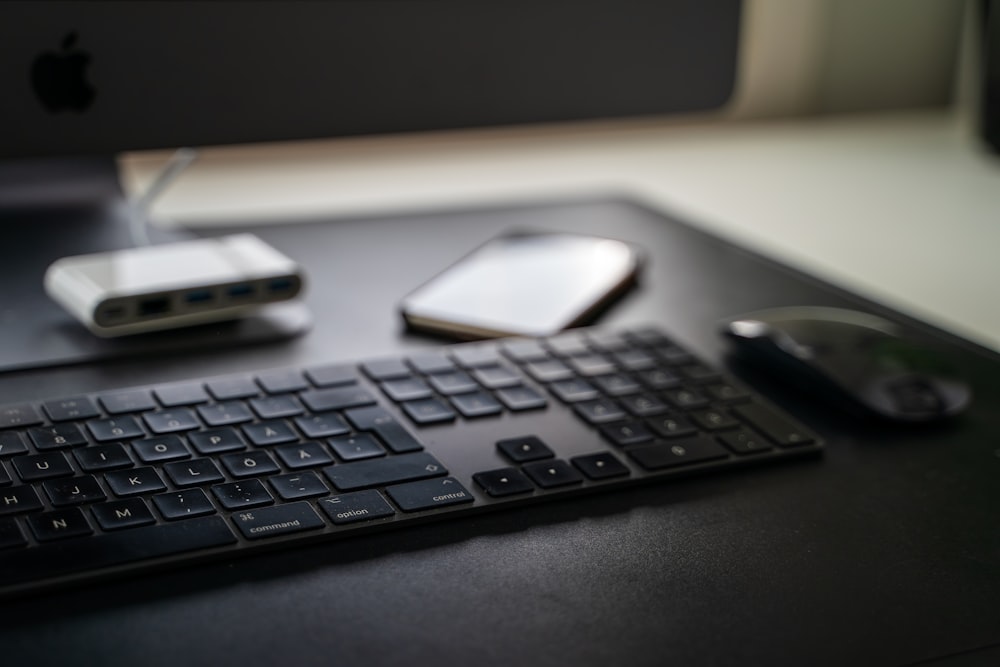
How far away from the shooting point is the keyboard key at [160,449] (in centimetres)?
46

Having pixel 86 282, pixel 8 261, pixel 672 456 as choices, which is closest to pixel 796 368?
pixel 672 456

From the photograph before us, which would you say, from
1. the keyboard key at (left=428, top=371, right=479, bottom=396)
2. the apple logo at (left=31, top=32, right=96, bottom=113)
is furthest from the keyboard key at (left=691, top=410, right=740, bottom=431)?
the apple logo at (left=31, top=32, right=96, bottom=113)

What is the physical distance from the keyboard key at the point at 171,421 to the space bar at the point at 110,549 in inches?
3.0

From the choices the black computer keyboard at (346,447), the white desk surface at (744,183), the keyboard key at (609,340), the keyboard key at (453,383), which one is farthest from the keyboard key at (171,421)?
the white desk surface at (744,183)

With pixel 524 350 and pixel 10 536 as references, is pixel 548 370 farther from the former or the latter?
pixel 10 536

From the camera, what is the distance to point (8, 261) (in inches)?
29.4

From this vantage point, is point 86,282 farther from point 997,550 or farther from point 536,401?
point 997,550

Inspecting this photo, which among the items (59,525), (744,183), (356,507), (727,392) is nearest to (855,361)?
(727,392)

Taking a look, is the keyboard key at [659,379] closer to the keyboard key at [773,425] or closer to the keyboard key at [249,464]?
the keyboard key at [773,425]

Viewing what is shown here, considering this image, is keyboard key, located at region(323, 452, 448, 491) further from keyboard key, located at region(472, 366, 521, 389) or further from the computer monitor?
the computer monitor

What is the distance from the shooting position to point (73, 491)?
17.0 inches

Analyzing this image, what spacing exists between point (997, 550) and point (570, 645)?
0.18 meters

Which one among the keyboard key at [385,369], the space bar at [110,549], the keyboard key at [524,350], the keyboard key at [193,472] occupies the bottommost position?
the space bar at [110,549]

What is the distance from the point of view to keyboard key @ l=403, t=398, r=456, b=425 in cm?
52
